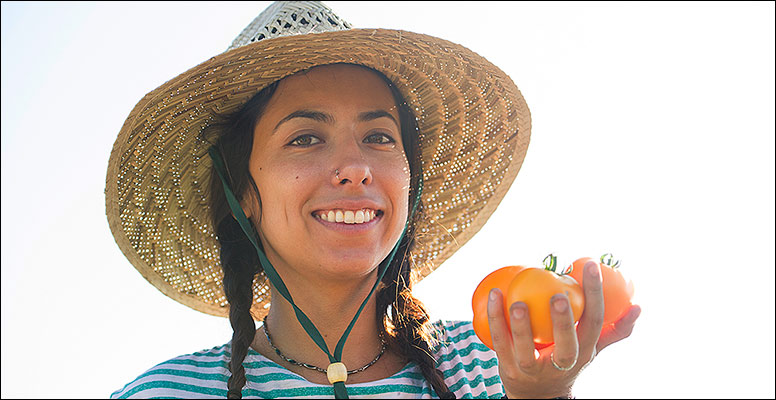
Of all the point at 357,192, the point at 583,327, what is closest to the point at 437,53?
the point at 357,192

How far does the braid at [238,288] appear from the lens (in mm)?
2512

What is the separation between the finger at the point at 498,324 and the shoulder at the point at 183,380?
1102 millimetres

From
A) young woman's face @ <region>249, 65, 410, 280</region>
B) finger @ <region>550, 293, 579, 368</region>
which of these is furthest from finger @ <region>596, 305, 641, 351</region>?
young woman's face @ <region>249, 65, 410, 280</region>

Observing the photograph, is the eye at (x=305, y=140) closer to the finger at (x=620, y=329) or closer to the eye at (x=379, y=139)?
the eye at (x=379, y=139)

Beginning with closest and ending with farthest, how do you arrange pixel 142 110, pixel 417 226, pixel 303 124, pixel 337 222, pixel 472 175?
pixel 337 222 < pixel 303 124 < pixel 142 110 < pixel 417 226 < pixel 472 175

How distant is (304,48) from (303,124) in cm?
28

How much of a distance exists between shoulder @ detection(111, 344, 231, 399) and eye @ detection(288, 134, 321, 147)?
0.84 m

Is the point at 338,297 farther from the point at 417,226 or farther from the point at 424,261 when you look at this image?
the point at 424,261

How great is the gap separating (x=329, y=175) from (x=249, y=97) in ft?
2.11

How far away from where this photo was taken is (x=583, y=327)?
1935 millimetres

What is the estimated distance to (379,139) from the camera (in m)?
2.78

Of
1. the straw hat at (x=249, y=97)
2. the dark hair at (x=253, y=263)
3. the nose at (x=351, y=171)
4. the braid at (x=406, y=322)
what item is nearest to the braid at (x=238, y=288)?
the dark hair at (x=253, y=263)

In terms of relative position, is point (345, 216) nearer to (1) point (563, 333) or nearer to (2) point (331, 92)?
(2) point (331, 92)

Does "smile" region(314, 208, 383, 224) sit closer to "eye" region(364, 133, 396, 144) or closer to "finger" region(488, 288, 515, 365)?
"eye" region(364, 133, 396, 144)
